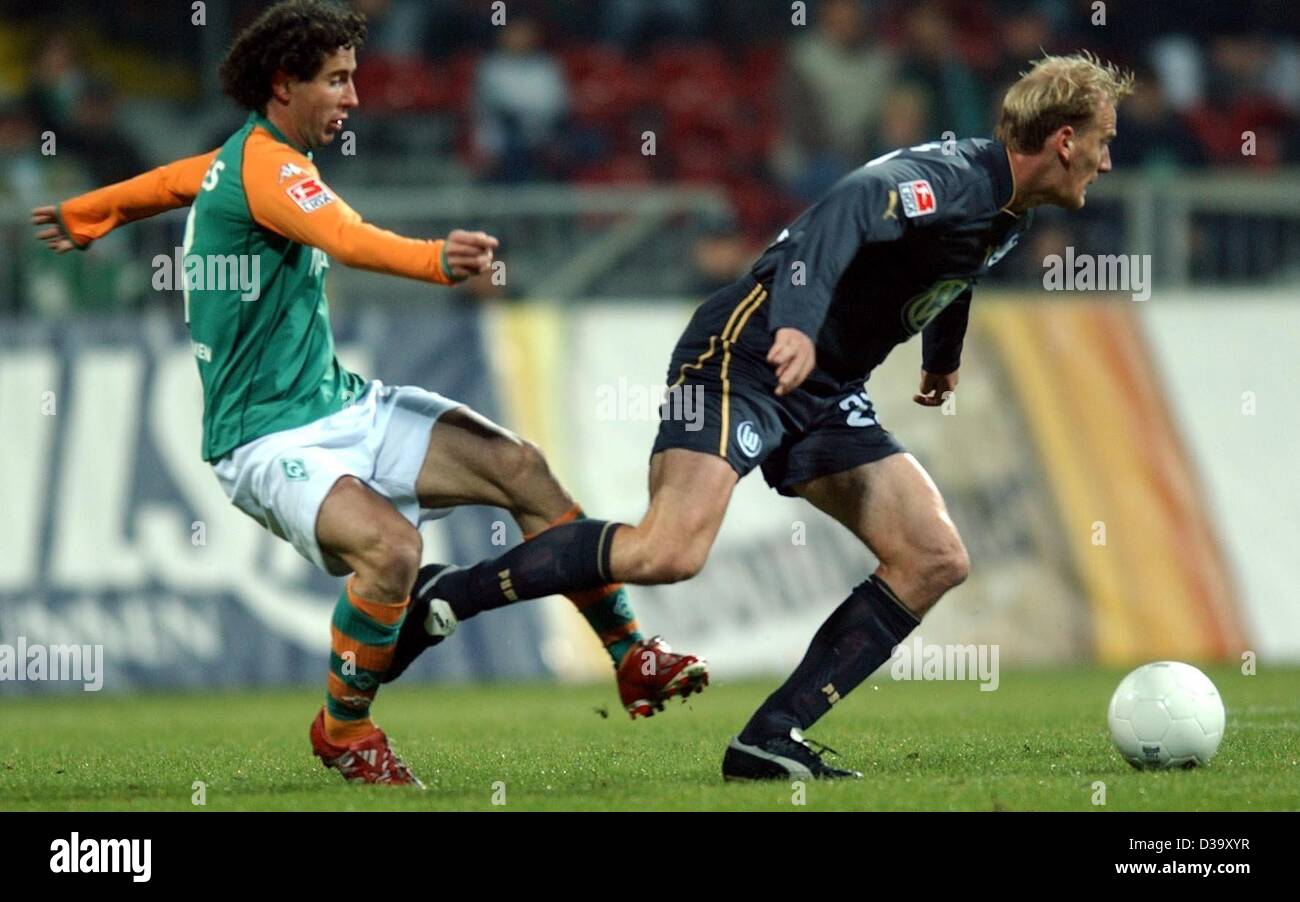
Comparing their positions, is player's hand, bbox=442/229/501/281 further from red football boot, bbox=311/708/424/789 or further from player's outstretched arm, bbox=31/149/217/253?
red football boot, bbox=311/708/424/789

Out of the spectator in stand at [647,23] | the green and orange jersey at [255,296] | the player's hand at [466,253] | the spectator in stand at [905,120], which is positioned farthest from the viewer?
the spectator in stand at [647,23]

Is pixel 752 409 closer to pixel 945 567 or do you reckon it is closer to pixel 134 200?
pixel 945 567

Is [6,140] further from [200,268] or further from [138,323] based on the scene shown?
[200,268]

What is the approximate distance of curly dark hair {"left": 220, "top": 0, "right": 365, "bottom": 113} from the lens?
19.3 feet

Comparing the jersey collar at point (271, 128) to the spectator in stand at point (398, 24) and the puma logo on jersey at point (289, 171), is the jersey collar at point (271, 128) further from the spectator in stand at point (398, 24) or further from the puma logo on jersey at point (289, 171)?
the spectator in stand at point (398, 24)

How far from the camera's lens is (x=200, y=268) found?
5855 millimetres

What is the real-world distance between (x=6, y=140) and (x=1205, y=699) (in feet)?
34.3

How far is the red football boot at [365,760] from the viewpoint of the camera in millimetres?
5758

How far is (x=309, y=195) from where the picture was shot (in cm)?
556

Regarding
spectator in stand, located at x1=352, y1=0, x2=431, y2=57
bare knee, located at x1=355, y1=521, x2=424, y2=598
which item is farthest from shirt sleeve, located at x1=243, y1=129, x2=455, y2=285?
spectator in stand, located at x1=352, y1=0, x2=431, y2=57

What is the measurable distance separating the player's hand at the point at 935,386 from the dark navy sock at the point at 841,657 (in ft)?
2.99

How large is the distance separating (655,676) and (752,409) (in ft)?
2.80

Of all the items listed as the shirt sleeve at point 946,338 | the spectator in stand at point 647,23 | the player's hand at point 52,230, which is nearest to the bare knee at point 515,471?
the shirt sleeve at point 946,338
